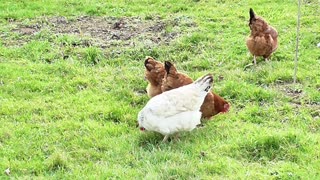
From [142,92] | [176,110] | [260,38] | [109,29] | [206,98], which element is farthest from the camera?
[109,29]

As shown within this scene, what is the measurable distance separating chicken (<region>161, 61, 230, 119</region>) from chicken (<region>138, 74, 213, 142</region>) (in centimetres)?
39

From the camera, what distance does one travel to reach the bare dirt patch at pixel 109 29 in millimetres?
9656

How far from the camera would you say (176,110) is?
19.8ft

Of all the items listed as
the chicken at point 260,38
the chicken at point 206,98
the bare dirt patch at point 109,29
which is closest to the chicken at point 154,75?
the chicken at point 206,98

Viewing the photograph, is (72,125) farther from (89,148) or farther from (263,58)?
(263,58)

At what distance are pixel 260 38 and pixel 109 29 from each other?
3.24 meters

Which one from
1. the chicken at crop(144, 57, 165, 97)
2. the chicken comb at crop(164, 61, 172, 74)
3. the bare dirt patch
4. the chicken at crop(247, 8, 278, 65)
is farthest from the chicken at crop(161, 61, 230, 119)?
the bare dirt patch

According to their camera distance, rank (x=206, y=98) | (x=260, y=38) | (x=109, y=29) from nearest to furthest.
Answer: (x=206, y=98) < (x=260, y=38) < (x=109, y=29)

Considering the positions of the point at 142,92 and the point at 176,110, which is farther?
the point at 142,92

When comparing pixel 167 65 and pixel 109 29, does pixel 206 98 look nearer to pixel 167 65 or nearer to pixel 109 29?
pixel 167 65

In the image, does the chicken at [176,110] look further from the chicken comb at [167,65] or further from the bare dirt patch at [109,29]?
the bare dirt patch at [109,29]

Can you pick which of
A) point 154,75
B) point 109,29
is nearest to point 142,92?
point 154,75

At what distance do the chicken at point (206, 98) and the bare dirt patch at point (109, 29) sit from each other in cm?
268

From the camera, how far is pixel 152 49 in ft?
29.8
